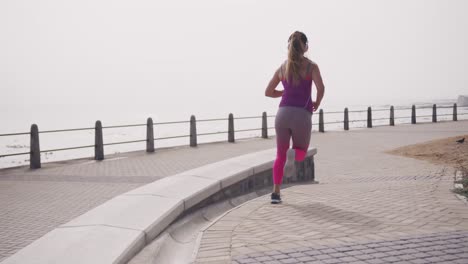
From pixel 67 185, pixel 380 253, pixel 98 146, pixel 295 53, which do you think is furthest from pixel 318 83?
pixel 98 146

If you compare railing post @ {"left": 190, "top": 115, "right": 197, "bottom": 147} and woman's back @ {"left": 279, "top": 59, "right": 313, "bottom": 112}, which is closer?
woman's back @ {"left": 279, "top": 59, "right": 313, "bottom": 112}

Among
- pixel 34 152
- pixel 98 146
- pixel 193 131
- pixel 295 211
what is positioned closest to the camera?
pixel 295 211

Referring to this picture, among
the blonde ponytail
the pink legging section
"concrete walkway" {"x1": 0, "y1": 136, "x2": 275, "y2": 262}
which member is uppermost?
the blonde ponytail

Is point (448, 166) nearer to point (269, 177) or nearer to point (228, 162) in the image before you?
point (269, 177)

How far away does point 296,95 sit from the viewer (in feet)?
17.3

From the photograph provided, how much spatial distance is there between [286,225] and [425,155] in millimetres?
8302

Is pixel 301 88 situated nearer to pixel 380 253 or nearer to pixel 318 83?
pixel 318 83

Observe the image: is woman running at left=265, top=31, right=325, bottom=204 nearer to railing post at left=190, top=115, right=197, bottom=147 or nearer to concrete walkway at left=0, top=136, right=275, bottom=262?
concrete walkway at left=0, top=136, right=275, bottom=262

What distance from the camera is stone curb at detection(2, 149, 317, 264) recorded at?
138 inches

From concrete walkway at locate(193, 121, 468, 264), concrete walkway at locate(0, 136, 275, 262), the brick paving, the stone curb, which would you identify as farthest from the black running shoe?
concrete walkway at locate(0, 136, 275, 262)

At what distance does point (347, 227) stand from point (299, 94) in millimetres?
1613

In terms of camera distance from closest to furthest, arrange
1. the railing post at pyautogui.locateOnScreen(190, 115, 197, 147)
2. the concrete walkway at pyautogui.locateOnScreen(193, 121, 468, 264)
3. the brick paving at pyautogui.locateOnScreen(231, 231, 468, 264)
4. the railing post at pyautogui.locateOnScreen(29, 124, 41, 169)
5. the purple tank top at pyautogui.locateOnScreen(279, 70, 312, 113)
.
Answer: the brick paving at pyautogui.locateOnScreen(231, 231, 468, 264)
the concrete walkway at pyautogui.locateOnScreen(193, 121, 468, 264)
the purple tank top at pyautogui.locateOnScreen(279, 70, 312, 113)
the railing post at pyautogui.locateOnScreen(29, 124, 41, 169)
the railing post at pyautogui.locateOnScreen(190, 115, 197, 147)

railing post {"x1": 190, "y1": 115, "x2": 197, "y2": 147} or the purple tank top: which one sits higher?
the purple tank top

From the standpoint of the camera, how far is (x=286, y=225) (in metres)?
4.49
